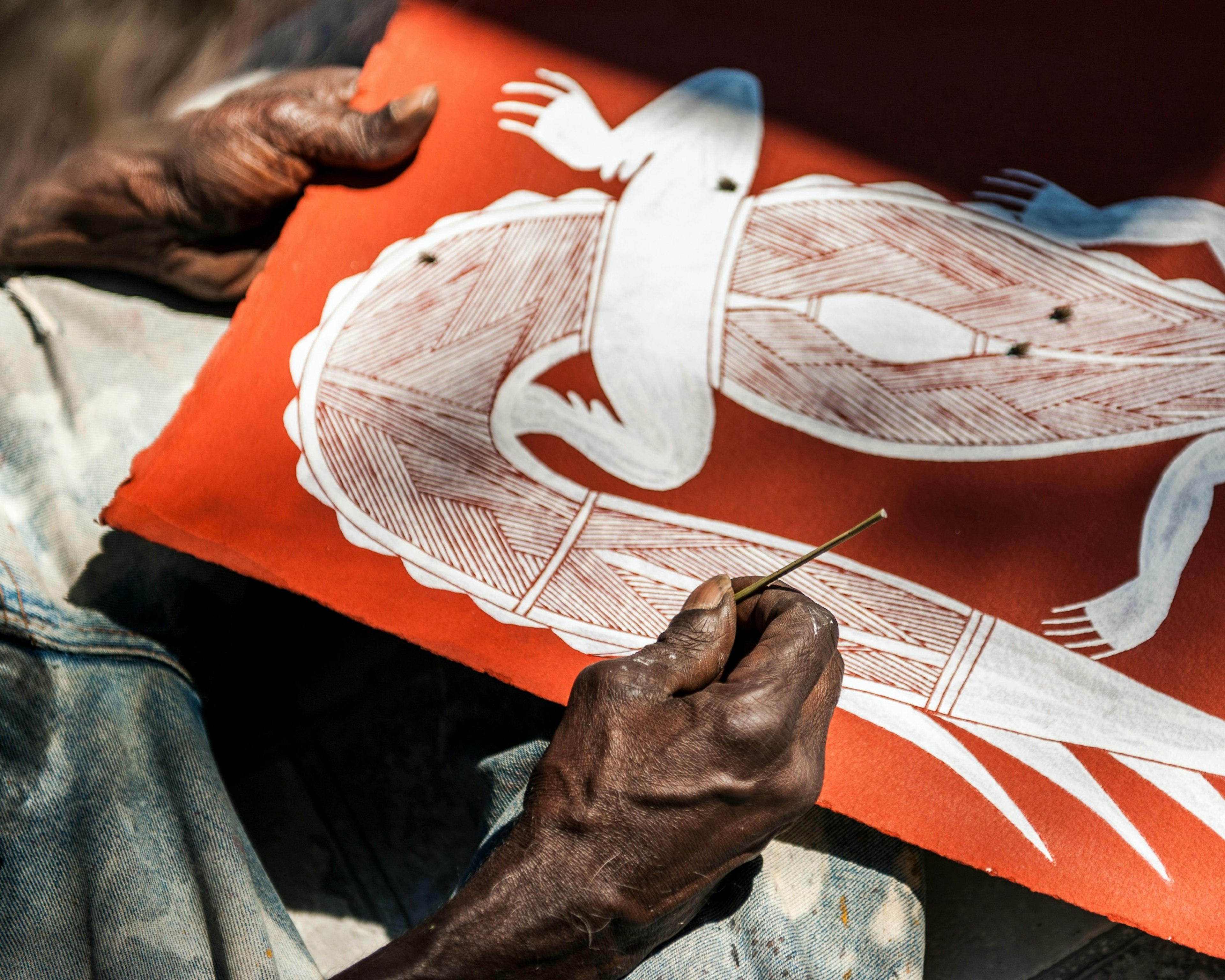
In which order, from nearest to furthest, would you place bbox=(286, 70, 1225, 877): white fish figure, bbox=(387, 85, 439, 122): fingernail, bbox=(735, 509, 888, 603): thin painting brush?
bbox=(735, 509, 888, 603): thin painting brush → bbox=(286, 70, 1225, 877): white fish figure → bbox=(387, 85, 439, 122): fingernail

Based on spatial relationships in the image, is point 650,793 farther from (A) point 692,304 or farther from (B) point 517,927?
(A) point 692,304

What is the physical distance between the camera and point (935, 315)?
1.00 metres

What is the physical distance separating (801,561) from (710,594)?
13 cm

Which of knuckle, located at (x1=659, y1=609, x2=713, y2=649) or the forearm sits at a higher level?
knuckle, located at (x1=659, y1=609, x2=713, y2=649)

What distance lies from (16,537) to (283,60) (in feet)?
2.70

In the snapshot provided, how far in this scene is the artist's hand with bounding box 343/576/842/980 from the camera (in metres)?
0.80

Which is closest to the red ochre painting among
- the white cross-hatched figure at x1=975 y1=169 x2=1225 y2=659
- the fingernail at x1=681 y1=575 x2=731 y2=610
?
the white cross-hatched figure at x1=975 y1=169 x2=1225 y2=659

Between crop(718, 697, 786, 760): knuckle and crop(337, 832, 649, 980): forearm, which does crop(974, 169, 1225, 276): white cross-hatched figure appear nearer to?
crop(718, 697, 786, 760): knuckle

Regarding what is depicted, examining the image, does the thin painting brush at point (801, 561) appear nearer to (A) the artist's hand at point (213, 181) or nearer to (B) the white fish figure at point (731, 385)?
(B) the white fish figure at point (731, 385)

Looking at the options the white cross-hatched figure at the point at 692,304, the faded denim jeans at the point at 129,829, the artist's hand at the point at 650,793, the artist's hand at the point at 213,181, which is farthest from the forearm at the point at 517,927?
the artist's hand at the point at 213,181

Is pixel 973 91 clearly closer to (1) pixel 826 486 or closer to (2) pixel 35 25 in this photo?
(1) pixel 826 486

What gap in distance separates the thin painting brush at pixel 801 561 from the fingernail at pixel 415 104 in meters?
0.75

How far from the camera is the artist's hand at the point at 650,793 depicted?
800 mm

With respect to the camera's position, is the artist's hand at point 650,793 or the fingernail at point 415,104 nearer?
the artist's hand at point 650,793
